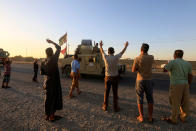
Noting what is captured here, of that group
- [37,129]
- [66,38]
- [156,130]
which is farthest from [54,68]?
Answer: [66,38]

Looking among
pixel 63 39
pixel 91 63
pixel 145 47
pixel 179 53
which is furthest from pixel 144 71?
pixel 63 39

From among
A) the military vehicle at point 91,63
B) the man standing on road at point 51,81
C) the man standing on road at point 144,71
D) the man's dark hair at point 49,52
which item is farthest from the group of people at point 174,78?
the military vehicle at point 91,63

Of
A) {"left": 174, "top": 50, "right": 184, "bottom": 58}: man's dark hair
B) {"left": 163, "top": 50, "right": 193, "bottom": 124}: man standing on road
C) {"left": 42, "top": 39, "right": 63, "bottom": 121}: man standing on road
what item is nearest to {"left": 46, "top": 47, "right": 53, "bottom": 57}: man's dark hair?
{"left": 42, "top": 39, "right": 63, "bottom": 121}: man standing on road

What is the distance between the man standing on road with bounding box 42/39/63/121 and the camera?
2617 millimetres

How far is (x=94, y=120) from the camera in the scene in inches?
114

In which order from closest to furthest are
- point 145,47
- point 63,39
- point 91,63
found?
point 145,47 < point 91,63 < point 63,39

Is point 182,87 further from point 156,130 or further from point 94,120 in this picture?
point 94,120

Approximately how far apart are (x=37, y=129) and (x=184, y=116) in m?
3.45

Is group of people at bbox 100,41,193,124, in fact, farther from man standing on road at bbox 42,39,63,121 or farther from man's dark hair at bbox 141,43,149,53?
man standing on road at bbox 42,39,63,121

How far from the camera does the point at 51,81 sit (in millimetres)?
2662

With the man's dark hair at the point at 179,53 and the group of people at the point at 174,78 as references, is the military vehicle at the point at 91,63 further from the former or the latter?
the man's dark hair at the point at 179,53

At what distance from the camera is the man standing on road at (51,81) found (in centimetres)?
262

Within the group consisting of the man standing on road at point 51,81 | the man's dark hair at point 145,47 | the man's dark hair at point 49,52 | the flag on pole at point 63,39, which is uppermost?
the flag on pole at point 63,39

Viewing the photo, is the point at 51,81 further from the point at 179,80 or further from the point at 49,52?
the point at 179,80
